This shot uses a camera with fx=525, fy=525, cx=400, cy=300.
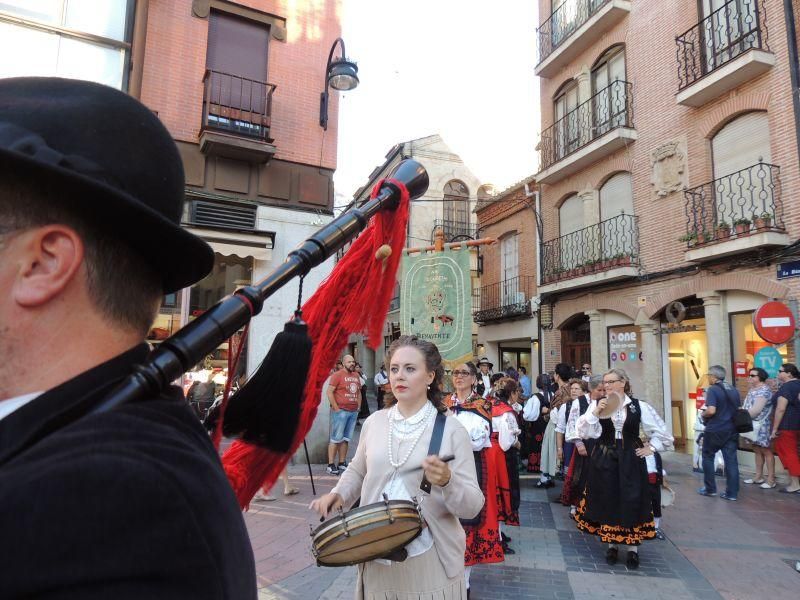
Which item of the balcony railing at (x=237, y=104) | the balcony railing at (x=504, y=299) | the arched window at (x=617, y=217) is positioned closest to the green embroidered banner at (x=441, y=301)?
the balcony railing at (x=237, y=104)

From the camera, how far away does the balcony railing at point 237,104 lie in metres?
9.16

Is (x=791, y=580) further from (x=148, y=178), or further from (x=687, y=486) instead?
(x=148, y=178)

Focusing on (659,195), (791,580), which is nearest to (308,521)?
(791,580)

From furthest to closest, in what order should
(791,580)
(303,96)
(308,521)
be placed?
(303,96), (308,521), (791,580)

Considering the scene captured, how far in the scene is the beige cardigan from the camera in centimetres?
256

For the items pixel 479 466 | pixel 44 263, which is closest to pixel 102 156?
pixel 44 263

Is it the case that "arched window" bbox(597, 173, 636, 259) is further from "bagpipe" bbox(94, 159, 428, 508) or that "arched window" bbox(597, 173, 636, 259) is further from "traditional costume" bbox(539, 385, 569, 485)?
"bagpipe" bbox(94, 159, 428, 508)

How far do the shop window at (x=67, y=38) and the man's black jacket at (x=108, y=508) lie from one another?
824cm

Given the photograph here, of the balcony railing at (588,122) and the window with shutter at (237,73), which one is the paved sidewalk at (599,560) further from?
the balcony railing at (588,122)

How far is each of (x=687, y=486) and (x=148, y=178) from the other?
407 inches

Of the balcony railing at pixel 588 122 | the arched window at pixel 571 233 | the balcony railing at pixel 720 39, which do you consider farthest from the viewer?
the arched window at pixel 571 233

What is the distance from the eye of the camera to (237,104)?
9.46 meters

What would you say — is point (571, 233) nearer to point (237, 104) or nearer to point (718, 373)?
point (718, 373)

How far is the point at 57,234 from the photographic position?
0.80 meters
